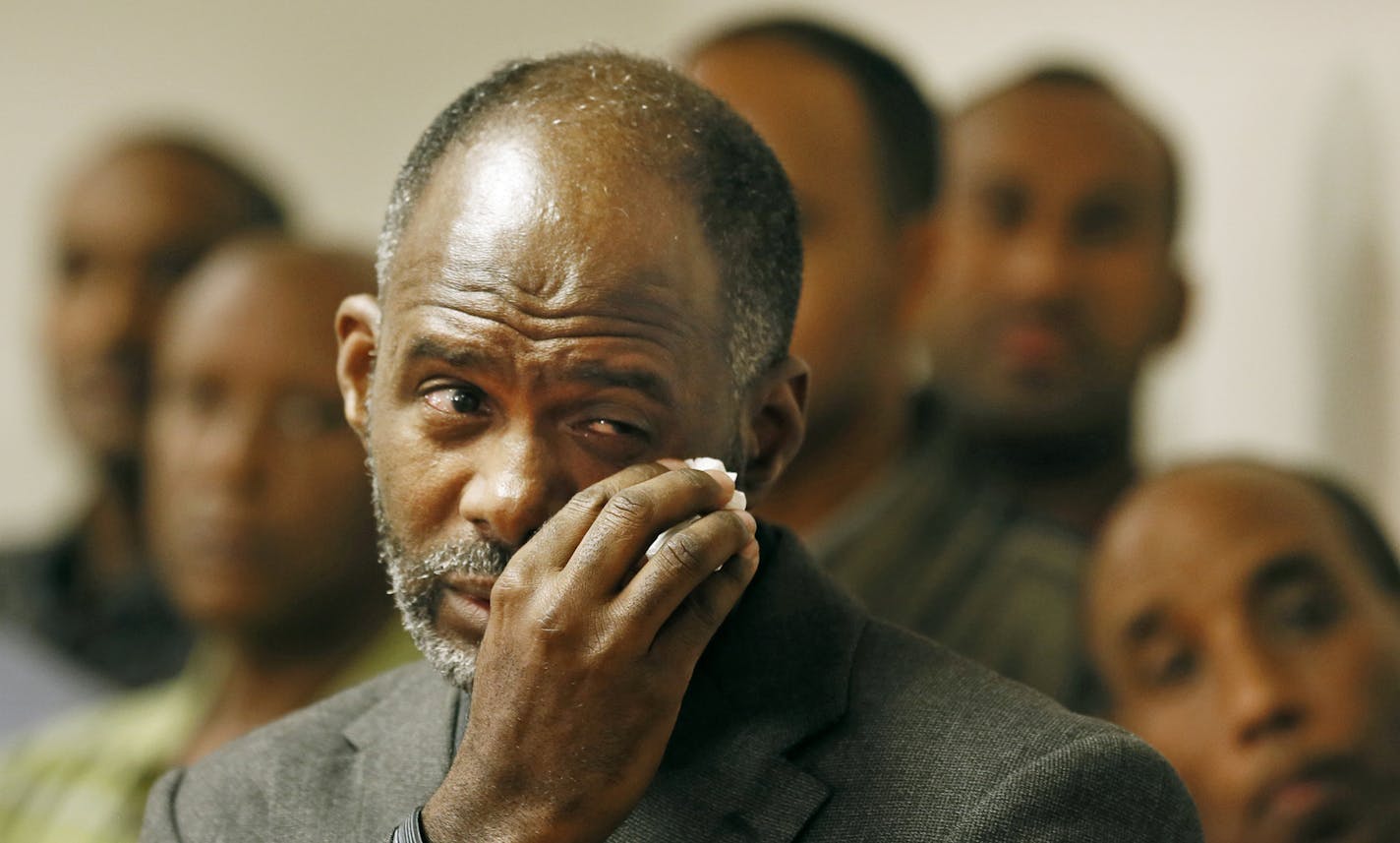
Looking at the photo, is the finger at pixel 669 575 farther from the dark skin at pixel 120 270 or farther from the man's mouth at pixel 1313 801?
the dark skin at pixel 120 270

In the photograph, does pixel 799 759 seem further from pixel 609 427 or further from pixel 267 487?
pixel 267 487

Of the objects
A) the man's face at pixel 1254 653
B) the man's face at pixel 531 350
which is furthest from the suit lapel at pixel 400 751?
the man's face at pixel 1254 653

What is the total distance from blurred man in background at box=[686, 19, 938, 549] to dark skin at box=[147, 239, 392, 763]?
680mm

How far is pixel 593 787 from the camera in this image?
1.36 metres

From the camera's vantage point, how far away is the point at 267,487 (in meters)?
2.98

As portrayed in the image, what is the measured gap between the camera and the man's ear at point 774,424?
159 cm

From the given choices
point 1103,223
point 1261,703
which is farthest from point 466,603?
point 1103,223

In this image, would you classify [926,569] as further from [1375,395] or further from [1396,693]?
[1375,395]

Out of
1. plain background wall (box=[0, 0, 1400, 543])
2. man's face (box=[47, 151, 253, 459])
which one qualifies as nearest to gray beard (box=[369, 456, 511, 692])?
plain background wall (box=[0, 0, 1400, 543])

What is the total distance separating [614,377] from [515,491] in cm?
12

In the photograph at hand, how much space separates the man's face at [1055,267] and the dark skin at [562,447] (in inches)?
63.3

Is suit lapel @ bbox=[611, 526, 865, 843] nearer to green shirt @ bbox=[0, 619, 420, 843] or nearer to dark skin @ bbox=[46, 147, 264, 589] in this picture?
green shirt @ bbox=[0, 619, 420, 843]

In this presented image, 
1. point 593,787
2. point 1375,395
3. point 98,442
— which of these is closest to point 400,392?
point 593,787

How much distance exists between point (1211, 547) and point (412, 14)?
4.31m
